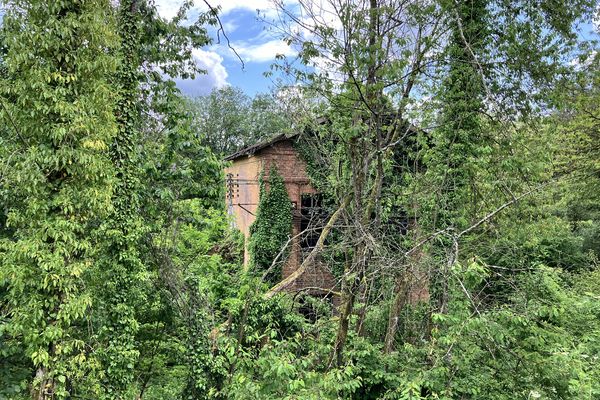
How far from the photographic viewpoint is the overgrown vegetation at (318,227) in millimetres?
4664

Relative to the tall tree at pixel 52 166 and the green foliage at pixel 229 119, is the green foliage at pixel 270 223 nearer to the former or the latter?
the tall tree at pixel 52 166

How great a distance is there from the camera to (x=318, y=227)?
580 cm

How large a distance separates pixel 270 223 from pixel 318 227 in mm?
→ 7878

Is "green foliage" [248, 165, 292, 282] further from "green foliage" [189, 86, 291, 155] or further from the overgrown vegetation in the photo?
"green foliage" [189, 86, 291, 155]

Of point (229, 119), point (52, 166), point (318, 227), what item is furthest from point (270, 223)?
point (229, 119)

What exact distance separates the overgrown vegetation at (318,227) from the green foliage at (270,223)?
353cm

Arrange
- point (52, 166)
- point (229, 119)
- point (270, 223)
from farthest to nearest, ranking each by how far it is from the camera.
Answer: point (229, 119)
point (270, 223)
point (52, 166)

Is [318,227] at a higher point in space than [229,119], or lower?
lower

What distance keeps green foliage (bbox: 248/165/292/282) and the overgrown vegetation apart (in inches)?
139

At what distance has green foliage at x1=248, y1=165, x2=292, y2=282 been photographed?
13367 mm

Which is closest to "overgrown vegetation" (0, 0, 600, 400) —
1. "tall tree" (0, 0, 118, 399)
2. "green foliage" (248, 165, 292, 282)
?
"tall tree" (0, 0, 118, 399)

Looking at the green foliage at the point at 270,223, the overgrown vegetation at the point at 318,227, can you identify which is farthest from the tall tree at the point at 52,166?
the green foliage at the point at 270,223

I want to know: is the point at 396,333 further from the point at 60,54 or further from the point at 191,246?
the point at 191,246

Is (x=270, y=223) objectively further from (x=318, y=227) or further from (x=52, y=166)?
(x=52, y=166)
